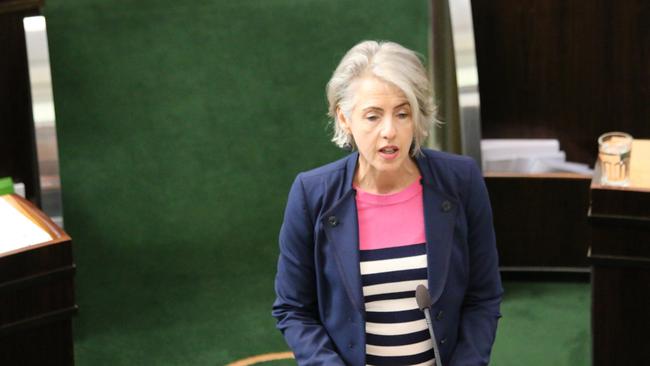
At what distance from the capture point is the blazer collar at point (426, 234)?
2.71 meters

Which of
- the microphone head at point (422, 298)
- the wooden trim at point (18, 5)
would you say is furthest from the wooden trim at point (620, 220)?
the wooden trim at point (18, 5)

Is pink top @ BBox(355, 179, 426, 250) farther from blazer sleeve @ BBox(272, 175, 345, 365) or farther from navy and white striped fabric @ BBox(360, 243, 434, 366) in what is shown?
blazer sleeve @ BBox(272, 175, 345, 365)

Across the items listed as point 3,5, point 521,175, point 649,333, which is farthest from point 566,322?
point 3,5

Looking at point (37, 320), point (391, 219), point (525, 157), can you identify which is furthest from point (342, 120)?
point (525, 157)

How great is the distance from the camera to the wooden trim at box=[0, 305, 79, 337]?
3.57 m

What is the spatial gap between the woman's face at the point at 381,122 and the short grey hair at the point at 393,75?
18mm

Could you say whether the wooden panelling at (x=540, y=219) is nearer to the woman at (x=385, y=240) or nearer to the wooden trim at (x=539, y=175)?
the wooden trim at (x=539, y=175)

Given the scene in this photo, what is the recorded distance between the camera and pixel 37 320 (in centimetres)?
362

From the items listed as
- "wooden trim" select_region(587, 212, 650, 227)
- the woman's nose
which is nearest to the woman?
the woman's nose

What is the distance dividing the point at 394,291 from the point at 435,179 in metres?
0.28

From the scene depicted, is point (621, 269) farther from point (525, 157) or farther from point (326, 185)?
point (525, 157)

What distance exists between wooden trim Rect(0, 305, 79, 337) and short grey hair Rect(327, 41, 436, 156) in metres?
1.36

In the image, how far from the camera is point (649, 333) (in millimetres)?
3727

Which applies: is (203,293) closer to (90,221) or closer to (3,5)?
(90,221)
